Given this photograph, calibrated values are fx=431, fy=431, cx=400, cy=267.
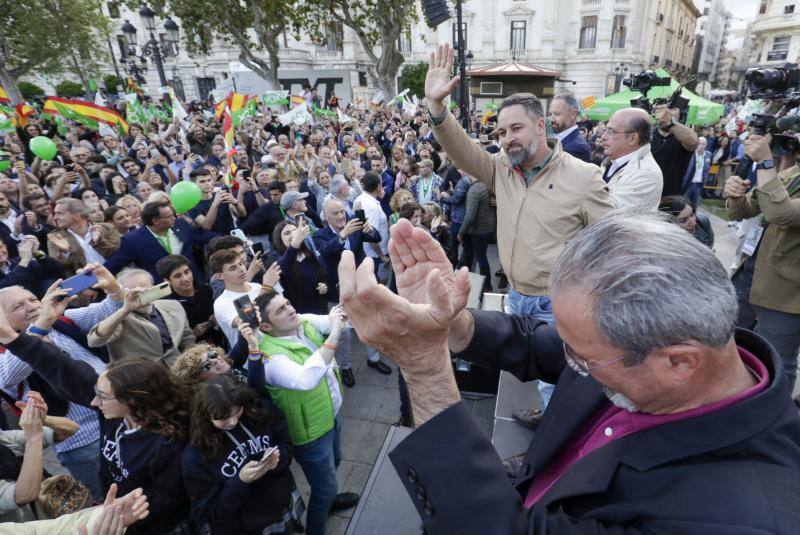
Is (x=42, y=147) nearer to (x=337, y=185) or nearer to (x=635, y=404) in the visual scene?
(x=337, y=185)

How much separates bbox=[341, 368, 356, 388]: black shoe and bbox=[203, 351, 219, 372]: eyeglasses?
2.01 metres

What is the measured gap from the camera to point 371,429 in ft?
12.3

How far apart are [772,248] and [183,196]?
5.41 metres

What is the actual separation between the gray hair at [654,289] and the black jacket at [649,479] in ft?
0.57

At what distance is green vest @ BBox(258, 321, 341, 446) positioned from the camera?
247 centimetres

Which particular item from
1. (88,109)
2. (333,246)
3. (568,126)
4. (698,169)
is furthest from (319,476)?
(88,109)

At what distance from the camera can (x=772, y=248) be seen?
286 cm

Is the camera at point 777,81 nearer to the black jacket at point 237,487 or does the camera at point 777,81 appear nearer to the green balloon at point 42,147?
the black jacket at point 237,487

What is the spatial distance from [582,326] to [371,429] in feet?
10.4

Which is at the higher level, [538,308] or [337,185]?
[337,185]

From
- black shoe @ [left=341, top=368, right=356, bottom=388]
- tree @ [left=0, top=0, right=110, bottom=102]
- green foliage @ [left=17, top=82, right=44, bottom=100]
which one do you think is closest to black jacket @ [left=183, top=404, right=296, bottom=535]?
black shoe @ [left=341, top=368, right=356, bottom=388]

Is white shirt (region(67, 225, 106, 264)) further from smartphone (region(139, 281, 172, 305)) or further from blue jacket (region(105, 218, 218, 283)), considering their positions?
smartphone (region(139, 281, 172, 305))

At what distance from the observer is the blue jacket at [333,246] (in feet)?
14.3

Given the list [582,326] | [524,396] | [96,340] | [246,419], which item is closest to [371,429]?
[524,396]
